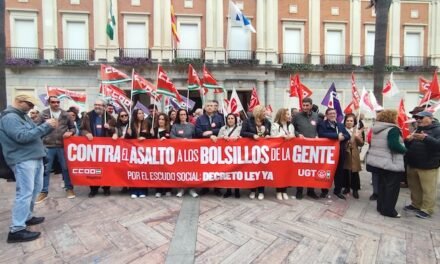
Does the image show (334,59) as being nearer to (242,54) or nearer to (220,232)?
(242,54)

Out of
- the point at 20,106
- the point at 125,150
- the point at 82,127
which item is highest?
the point at 20,106

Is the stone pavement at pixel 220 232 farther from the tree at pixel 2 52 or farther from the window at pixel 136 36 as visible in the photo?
the window at pixel 136 36

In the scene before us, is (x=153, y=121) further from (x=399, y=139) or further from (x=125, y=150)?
(x=399, y=139)

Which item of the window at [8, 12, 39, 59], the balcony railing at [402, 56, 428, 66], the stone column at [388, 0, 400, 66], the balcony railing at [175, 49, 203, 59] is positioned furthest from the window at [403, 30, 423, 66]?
the window at [8, 12, 39, 59]

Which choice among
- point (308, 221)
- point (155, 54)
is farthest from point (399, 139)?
point (155, 54)

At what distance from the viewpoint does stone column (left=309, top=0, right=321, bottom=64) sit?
24906mm

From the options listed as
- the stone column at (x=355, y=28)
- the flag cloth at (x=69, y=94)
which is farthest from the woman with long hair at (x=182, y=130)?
the stone column at (x=355, y=28)

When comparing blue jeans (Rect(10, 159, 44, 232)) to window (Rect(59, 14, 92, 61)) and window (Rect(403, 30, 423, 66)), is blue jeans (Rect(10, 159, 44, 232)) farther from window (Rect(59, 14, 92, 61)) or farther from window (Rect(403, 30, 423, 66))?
window (Rect(403, 30, 423, 66))

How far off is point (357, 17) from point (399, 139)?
2322 centimetres

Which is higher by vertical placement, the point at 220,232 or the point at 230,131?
the point at 230,131

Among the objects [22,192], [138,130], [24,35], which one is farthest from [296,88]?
[24,35]

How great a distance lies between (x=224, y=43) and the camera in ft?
79.0

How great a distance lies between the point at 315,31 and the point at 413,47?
27.1 feet

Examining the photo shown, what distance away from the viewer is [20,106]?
4539mm
